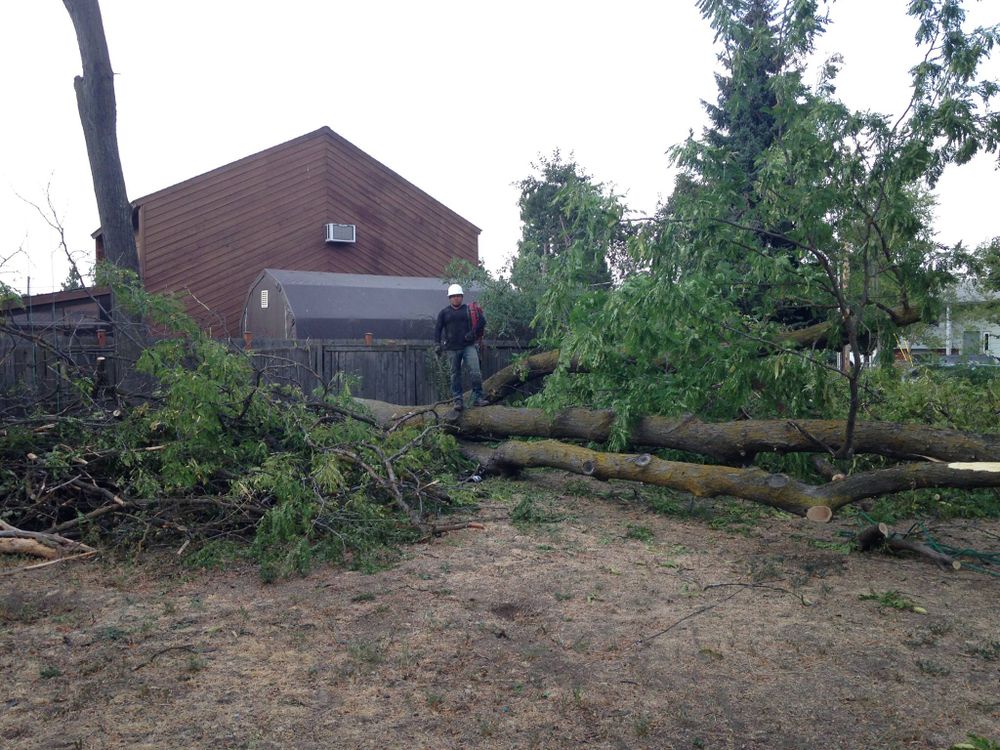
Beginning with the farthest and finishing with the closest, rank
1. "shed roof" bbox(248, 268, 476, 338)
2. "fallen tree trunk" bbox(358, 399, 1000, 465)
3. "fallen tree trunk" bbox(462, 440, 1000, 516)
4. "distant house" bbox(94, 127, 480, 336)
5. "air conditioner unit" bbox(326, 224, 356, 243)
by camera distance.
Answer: "air conditioner unit" bbox(326, 224, 356, 243) < "distant house" bbox(94, 127, 480, 336) < "shed roof" bbox(248, 268, 476, 338) < "fallen tree trunk" bbox(358, 399, 1000, 465) < "fallen tree trunk" bbox(462, 440, 1000, 516)

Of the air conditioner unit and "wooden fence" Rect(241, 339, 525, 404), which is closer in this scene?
"wooden fence" Rect(241, 339, 525, 404)

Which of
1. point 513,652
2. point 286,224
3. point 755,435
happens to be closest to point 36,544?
point 513,652

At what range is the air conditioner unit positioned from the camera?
20453 mm

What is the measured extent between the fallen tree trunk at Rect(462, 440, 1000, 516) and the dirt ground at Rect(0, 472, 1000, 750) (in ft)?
1.28

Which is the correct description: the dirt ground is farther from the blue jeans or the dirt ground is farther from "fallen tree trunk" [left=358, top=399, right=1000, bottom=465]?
the blue jeans

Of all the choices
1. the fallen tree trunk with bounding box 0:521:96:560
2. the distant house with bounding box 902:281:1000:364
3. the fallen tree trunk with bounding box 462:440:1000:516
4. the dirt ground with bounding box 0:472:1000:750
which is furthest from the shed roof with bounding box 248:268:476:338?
the distant house with bounding box 902:281:1000:364

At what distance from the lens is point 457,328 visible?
1012 centimetres

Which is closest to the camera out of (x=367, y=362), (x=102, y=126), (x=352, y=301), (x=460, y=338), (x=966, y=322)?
(x=102, y=126)

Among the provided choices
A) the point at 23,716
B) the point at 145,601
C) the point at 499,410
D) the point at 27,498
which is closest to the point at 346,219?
the point at 499,410

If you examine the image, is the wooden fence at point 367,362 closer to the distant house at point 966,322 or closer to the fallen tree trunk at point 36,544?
the fallen tree trunk at point 36,544

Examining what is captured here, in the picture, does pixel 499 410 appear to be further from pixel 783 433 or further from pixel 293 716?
pixel 293 716

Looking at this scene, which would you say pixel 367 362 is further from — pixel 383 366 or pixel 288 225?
pixel 288 225

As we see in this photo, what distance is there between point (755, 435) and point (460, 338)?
4404 mm

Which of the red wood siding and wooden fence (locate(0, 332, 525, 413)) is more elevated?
the red wood siding
